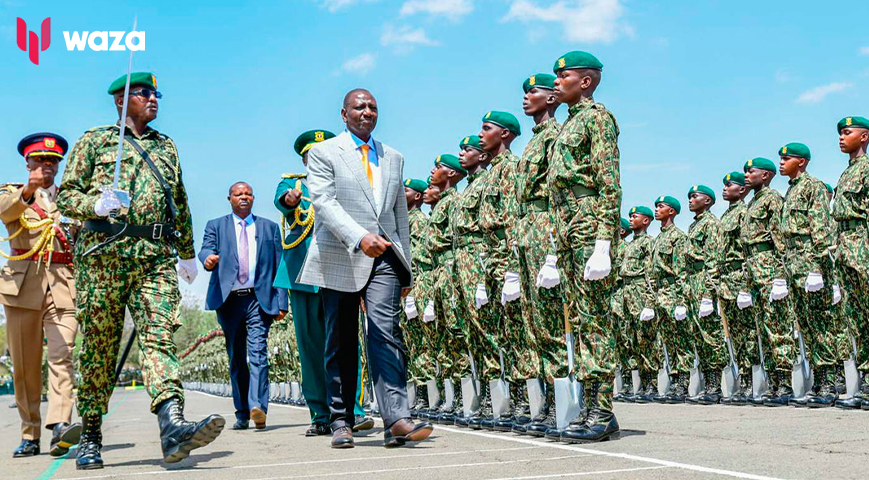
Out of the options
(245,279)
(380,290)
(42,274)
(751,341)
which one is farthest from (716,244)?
(42,274)

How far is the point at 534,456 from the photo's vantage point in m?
5.21

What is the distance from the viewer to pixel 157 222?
5.71 m

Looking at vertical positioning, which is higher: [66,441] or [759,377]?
[759,377]

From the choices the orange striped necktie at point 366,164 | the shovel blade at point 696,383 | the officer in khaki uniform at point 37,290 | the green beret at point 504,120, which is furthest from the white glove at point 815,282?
the officer in khaki uniform at point 37,290

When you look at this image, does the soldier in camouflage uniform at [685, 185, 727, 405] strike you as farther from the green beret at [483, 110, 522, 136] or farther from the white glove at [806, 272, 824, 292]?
the green beret at [483, 110, 522, 136]

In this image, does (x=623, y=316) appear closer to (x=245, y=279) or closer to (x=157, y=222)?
(x=245, y=279)

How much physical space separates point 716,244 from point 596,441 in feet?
21.8

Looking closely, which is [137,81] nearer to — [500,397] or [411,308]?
[500,397]

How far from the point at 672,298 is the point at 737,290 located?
1.80 meters

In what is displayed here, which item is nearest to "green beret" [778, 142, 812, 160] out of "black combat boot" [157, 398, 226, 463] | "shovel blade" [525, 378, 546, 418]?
"shovel blade" [525, 378, 546, 418]

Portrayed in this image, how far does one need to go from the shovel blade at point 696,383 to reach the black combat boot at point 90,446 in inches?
331

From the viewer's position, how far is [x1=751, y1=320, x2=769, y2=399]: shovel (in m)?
10.7

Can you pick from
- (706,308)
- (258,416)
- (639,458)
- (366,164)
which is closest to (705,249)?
(706,308)

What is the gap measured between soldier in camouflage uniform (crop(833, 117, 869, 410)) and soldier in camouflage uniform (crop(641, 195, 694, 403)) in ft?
11.3
